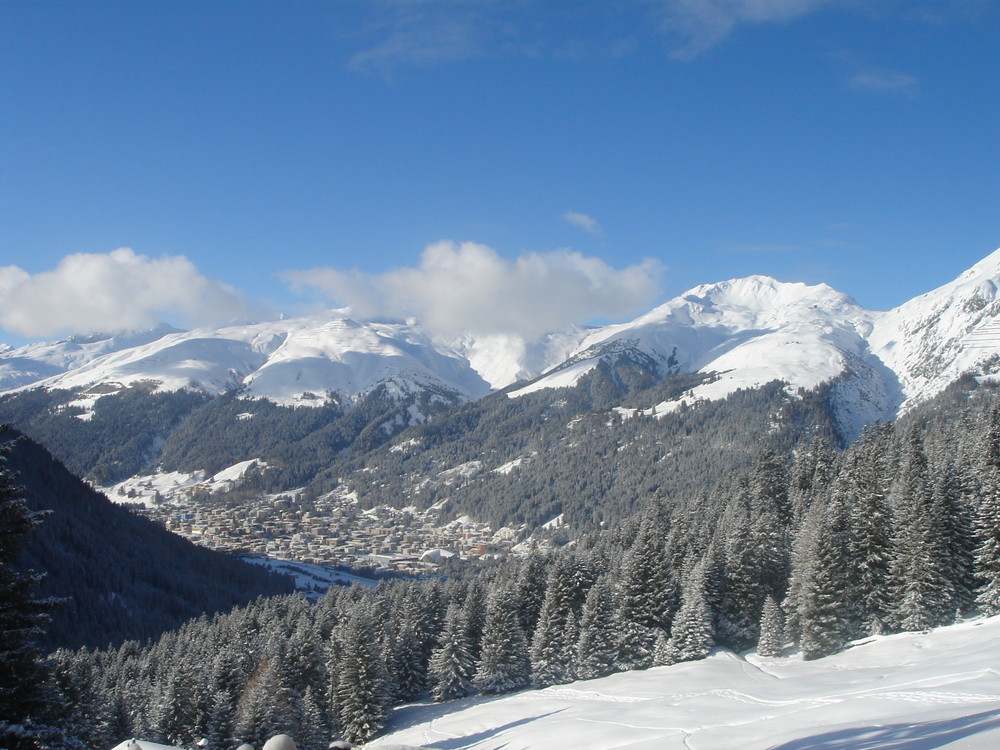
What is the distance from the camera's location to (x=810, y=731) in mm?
20969

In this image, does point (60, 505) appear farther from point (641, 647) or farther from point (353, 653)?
point (641, 647)

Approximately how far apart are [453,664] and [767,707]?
3850cm

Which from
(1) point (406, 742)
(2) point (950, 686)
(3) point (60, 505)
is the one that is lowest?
(1) point (406, 742)

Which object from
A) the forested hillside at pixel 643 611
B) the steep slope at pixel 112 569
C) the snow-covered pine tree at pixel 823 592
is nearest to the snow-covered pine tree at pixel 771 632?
the forested hillside at pixel 643 611

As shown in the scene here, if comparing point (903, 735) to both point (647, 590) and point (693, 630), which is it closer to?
point (693, 630)

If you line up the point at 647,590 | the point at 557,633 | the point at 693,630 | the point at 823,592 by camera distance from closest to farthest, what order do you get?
the point at 823,592
the point at 693,630
the point at 647,590
the point at 557,633

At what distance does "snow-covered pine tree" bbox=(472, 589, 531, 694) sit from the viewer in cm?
6106

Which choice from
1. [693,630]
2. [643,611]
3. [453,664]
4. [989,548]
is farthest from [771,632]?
[453,664]

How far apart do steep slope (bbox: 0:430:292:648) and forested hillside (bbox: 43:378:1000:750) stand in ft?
208

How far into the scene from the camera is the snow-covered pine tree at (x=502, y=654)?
6106 cm

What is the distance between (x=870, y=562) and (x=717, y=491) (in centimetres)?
4299

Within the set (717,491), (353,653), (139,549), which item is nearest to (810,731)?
(353,653)

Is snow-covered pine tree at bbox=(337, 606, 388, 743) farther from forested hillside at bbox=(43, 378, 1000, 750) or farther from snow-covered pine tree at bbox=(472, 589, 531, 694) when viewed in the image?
snow-covered pine tree at bbox=(472, 589, 531, 694)

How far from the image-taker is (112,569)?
151 meters
